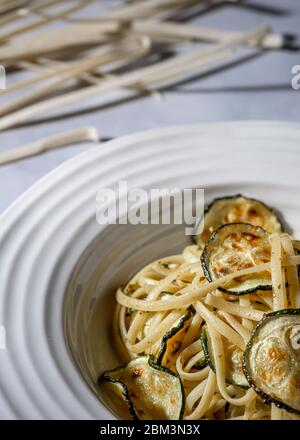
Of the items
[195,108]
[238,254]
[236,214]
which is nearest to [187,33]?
[195,108]

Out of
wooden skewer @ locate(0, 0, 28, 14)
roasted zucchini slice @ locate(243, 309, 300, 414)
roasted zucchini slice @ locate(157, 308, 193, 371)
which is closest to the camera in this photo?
roasted zucchini slice @ locate(243, 309, 300, 414)

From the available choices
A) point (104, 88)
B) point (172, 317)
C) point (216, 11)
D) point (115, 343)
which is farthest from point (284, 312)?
point (216, 11)

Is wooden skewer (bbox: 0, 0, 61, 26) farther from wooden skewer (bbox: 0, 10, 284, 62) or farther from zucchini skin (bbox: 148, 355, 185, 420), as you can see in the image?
zucchini skin (bbox: 148, 355, 185, 420)

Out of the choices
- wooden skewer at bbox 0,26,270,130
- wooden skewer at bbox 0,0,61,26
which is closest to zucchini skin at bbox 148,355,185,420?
wooden skewer at bbox 0,26,270,130

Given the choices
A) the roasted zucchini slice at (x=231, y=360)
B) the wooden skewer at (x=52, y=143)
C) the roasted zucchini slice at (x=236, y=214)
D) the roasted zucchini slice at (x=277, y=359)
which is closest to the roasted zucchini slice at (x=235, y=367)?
the roasted zucchini slice at (x=231, y=360)

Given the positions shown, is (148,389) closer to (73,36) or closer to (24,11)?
(73,36)

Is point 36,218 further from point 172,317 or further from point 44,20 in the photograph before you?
point 44,20
